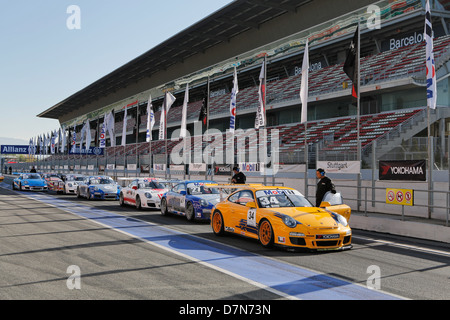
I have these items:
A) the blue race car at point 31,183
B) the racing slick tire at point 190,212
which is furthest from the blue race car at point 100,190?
the racing slick tire at point 190,212

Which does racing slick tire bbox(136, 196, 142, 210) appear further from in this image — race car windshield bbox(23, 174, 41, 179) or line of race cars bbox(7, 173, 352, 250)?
race car windshield bbox(23, 174, 41, 179)

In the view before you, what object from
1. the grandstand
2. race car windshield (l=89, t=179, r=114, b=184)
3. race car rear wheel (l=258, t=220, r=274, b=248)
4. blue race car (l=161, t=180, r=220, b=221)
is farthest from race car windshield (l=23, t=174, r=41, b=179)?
race car rear wheel (l=258, t=220, r=274, b=248)

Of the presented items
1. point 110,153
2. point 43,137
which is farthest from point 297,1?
point 43,137

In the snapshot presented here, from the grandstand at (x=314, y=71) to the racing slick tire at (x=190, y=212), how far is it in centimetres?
564

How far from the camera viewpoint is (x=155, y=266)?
722 cm

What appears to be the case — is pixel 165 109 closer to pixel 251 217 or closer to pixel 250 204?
pixel 250 204

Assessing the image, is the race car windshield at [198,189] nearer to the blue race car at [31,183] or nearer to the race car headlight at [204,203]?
the race car headlight at [204,203]

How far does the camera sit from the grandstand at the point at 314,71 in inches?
958

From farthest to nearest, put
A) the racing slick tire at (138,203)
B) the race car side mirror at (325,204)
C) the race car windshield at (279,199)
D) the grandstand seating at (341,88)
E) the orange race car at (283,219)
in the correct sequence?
the grandstand seating at (341,88), the racing slick tire at (138,203), the race car side mirror at (325,204), the race car windshield at (279,199), the orange race car at (283,219)

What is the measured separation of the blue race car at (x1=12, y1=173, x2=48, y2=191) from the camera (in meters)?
30.0

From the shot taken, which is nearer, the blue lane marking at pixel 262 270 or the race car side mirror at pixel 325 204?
the blue lane marking at pixel 262 270

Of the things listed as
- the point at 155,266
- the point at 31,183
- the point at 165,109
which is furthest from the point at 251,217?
the point at 31,183

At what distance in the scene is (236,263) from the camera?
24.7ft

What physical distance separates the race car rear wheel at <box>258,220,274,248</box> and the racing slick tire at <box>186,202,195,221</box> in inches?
183
